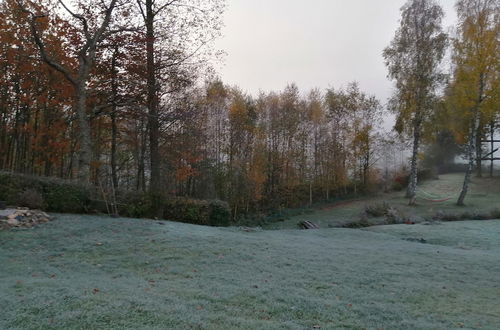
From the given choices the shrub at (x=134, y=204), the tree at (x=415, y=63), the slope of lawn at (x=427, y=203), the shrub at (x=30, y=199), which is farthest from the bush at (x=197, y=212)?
the tree at (x=415, y=63)

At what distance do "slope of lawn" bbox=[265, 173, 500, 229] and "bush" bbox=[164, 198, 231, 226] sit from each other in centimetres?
431

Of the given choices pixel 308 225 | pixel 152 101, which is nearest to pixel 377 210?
pixel 308 225

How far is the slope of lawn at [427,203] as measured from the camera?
15438mm

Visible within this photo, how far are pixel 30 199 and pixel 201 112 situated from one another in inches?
317

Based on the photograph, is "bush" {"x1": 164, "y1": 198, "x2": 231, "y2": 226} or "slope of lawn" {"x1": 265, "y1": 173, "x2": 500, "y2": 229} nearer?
"bush" {"x1": 164, "y1": 198, "x2": 231, "y2": 226}

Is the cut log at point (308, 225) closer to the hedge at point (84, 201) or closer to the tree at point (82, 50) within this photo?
the hedge at point (84, 201)

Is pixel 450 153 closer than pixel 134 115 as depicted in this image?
No

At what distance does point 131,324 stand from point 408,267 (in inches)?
167

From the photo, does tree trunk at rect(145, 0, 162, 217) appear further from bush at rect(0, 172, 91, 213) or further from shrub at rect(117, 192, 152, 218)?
bush at rect(0, 172, 91, 213)

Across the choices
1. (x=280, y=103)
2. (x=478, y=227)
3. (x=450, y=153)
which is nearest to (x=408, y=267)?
(x=478, y=227)

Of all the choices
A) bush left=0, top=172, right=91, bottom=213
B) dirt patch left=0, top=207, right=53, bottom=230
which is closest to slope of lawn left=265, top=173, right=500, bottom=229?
bush left=0, top=172, right=91, bottom=213

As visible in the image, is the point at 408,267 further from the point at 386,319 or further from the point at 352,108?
the point at 352,108

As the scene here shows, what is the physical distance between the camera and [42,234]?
5.91 m

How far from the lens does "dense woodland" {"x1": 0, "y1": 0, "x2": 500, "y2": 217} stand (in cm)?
1199
